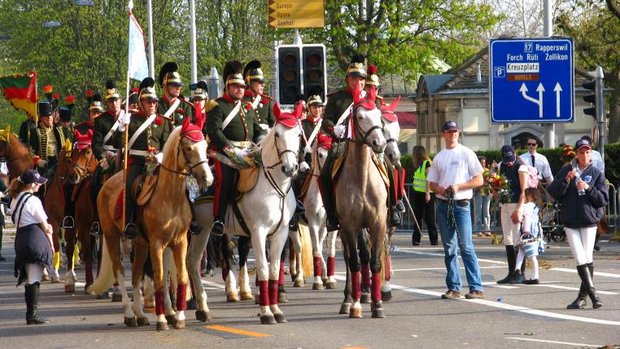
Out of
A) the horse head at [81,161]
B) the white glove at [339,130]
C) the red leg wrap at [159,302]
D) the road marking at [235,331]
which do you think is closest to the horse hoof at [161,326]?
the red leg wrap at [159,302]

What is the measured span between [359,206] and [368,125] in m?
1.02

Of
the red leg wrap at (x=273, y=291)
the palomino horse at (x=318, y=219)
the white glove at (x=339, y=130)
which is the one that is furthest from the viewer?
the palomino horse at (x=318, y=219)

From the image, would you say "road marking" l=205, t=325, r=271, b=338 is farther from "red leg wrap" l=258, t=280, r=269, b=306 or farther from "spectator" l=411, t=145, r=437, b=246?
"spectator" l=411, t=145, r=437, b=246

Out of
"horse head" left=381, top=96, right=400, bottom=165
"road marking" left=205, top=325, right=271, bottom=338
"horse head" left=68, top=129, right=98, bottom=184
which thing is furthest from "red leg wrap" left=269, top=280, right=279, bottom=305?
"horse head" left=68, top=129, right=98, bottom=184

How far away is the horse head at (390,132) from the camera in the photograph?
15.7 m

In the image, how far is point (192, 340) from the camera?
46.2ft

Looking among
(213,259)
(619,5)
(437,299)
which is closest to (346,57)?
(619,5)

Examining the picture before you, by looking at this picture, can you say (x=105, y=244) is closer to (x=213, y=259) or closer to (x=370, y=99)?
(x=370, y=99)

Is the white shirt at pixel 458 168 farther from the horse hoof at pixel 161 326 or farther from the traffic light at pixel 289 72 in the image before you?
the traffic light at pixel 289 72

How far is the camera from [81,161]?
810 inches

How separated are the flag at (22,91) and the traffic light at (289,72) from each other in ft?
17.4

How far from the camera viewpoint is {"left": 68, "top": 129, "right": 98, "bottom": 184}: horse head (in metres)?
20.5

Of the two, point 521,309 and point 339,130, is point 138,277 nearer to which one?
point 339,130

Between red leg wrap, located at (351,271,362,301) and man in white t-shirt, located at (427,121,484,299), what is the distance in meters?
2.04
